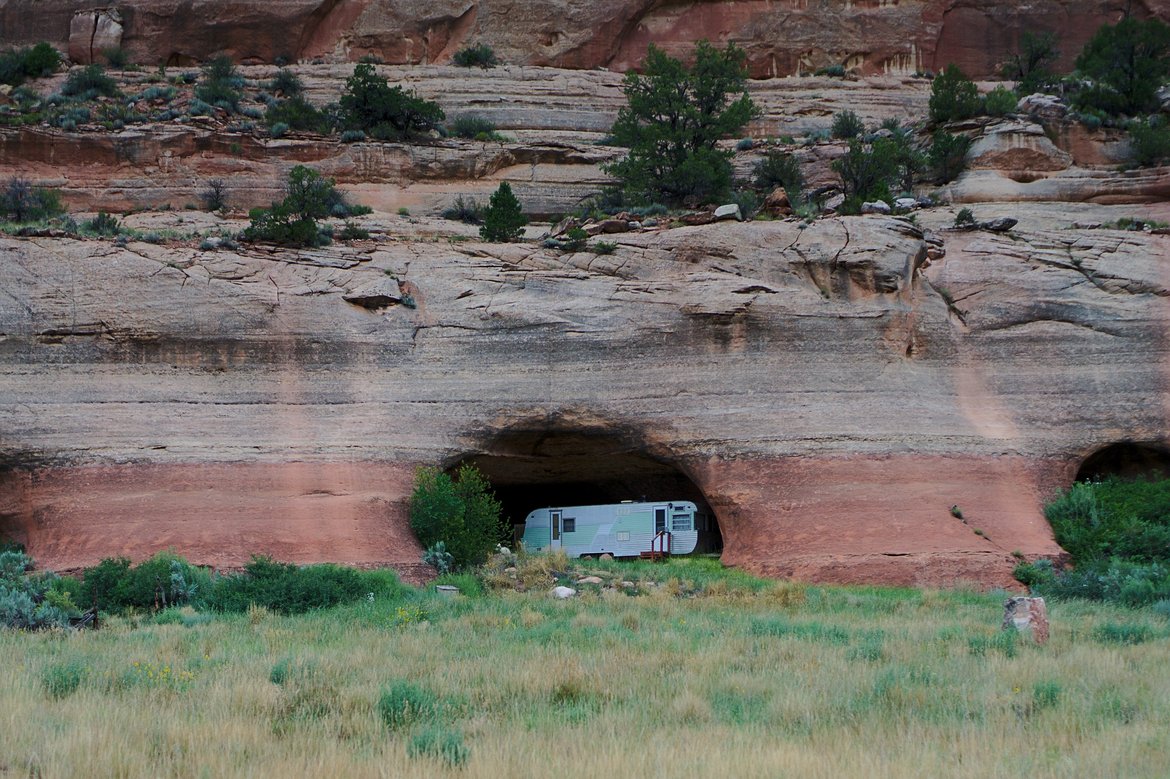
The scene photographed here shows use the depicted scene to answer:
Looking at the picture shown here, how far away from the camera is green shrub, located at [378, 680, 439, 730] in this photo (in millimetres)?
10812

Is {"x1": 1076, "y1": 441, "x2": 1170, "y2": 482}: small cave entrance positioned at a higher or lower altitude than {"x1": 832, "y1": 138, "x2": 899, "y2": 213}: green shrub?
lower

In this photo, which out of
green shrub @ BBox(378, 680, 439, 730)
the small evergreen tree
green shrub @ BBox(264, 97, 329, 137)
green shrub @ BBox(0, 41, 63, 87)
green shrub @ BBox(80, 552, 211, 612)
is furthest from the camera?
green shrub @ BBox(0, 41, 63, 87)

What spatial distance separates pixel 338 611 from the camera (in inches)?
736

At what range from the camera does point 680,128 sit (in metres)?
40.7

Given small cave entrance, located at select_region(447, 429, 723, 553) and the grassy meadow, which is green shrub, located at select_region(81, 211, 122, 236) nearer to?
small cave entrance, located at select_region(447, 429, 723, 553)

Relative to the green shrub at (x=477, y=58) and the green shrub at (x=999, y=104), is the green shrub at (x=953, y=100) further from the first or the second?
the green shrub at (x=477, y=58)

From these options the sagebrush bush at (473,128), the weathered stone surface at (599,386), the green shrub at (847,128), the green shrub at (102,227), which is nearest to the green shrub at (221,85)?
the sagebrush bush at (473,128)

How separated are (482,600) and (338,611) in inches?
112

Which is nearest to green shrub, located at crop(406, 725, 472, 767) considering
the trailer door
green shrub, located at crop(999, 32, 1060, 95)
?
the trailer door

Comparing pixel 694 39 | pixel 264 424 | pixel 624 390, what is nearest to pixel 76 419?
pixel 264 424

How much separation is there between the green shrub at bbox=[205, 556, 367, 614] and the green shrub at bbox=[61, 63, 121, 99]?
3164 cm

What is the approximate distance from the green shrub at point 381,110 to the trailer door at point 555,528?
19.7 m

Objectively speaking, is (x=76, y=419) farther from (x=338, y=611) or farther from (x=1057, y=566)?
(x=1057, y=566)

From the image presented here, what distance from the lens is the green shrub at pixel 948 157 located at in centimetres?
3775
